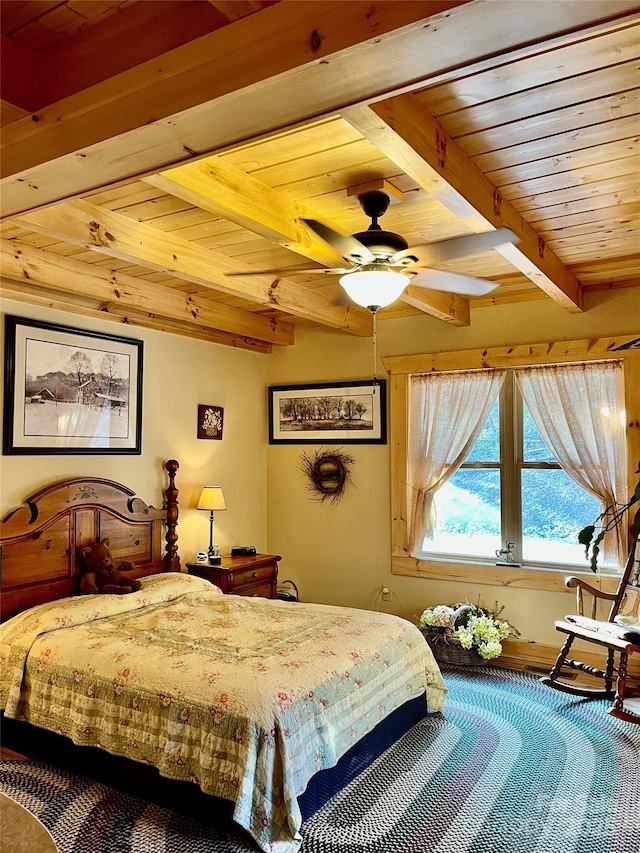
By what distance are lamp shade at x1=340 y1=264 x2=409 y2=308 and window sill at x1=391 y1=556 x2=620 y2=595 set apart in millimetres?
2624

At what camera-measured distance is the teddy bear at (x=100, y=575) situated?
12.6ft

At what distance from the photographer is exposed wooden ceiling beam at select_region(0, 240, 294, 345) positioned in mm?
3396

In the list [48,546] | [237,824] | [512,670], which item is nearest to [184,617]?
[48,546]

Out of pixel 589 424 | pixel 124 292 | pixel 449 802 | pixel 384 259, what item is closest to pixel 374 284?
pixel 384 259

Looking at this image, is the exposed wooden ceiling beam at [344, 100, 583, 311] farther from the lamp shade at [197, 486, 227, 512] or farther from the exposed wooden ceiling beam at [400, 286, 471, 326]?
Answer: the lamp shade at [197, 486, 227, 512]

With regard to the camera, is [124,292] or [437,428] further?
[437,428]

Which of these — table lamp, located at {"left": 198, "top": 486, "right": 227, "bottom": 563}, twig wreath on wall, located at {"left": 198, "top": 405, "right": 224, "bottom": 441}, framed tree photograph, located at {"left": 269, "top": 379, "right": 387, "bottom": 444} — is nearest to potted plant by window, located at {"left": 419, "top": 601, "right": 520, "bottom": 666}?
framed tree photograph, located at {"left": 269, "top": 379, "right": 387, "bottom": 444}

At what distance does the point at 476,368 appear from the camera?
15.2 ft

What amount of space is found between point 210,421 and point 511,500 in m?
2.40

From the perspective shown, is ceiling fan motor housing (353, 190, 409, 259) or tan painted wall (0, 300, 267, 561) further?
tan painted wall (0, 300, 267, 561)

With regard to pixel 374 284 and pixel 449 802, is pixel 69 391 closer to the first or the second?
pixel 374 284

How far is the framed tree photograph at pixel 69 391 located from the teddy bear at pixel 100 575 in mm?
644

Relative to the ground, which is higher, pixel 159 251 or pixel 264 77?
pixel 159 251

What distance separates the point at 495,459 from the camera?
15.3ft
